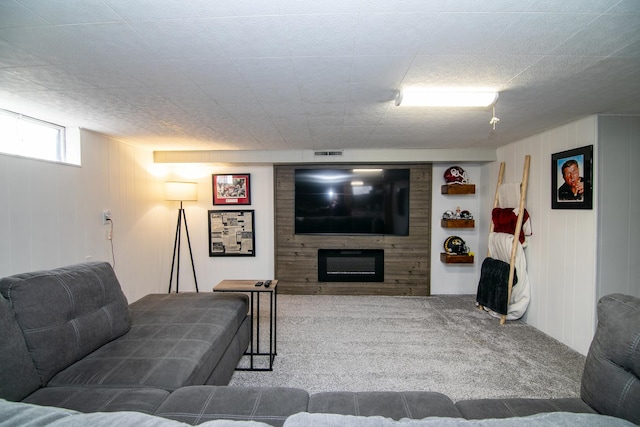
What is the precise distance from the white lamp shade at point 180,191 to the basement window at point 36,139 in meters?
1.32

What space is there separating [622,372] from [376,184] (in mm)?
3808

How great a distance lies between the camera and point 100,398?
136 centimetres

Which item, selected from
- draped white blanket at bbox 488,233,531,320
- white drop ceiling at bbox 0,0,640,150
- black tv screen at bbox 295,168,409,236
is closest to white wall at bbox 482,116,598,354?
draped white blanket at bbox 488,233,531,320

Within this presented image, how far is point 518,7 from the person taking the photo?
1269 mm

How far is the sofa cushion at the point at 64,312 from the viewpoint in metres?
1.51

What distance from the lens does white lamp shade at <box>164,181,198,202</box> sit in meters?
4.38

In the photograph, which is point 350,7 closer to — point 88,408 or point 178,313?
point 88,408

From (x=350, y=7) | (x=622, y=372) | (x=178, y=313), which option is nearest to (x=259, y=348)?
(x=178, y=313)

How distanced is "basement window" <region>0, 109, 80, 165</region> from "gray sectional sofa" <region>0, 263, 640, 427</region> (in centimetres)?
161

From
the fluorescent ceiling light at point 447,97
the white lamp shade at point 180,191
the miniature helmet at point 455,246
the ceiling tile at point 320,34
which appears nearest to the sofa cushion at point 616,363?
the fluorescent ceiling light at point 447,97

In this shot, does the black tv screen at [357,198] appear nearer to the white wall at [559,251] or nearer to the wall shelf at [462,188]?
the wall shelf at [462,188]

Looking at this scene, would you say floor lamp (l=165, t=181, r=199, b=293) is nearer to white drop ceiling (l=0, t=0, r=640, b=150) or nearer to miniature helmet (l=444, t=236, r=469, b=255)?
white drop ceiling (l=0, t=0, r=640, b=150)

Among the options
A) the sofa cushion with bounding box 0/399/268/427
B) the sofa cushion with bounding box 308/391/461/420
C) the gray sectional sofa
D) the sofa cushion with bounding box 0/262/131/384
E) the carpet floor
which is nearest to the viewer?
the sofa cushion with bounding box 0/399/268/427

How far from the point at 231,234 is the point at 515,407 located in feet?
14.3
